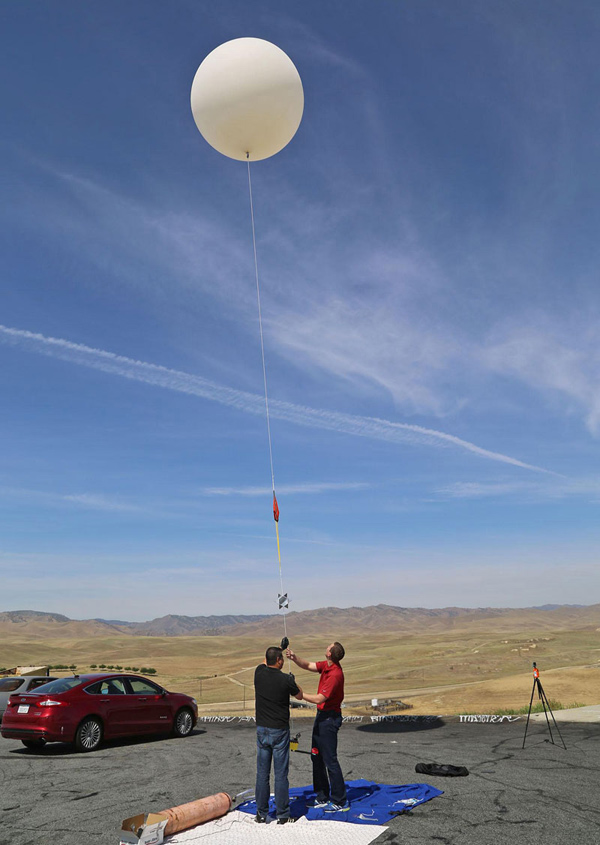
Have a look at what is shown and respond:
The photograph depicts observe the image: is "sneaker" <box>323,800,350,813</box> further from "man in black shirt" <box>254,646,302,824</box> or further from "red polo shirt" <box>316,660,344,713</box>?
"red polo shirt" <box>316,660,344,713</box>

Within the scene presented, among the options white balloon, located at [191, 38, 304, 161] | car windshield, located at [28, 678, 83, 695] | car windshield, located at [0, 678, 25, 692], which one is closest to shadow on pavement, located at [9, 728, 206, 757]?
car windshield, located at [28, 678, 83, 695]

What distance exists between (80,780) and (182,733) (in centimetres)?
558

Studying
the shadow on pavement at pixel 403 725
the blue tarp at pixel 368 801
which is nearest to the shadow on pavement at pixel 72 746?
the shadow on pavement at pixel 403 725

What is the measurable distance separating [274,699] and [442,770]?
355cm

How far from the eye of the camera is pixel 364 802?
7.57m

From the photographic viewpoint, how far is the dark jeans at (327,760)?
7324 mm

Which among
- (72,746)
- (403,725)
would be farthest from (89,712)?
(403,725)

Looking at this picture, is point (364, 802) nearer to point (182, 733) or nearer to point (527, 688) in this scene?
point (182, 733)

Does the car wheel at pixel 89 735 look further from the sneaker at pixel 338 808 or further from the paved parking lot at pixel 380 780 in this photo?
the sneaker at pixel 338 808

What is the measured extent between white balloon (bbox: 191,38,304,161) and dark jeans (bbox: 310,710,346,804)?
30.7ft

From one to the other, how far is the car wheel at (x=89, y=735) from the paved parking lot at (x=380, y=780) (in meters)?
0.23

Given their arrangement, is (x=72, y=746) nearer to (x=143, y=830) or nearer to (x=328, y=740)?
(x=328, y=740)

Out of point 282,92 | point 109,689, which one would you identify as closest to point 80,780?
point 109,689

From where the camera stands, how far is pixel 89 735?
1234 centimetres
